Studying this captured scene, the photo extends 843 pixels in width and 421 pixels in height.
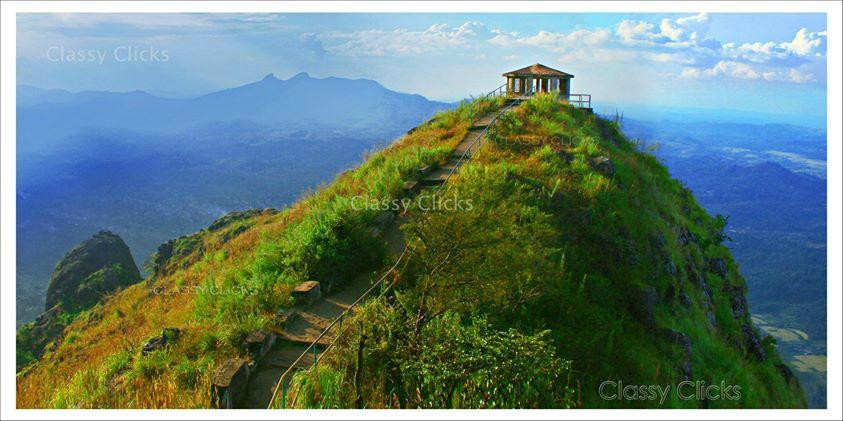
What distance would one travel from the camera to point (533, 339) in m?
8.62

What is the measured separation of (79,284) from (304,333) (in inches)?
1394

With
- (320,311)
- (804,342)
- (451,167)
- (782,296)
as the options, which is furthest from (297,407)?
(782,296)

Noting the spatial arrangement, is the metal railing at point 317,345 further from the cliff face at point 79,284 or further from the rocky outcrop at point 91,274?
the rocky outcrop at point 91,274

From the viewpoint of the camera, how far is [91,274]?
39812 millimetres

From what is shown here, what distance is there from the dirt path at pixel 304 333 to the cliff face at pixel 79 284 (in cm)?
2180

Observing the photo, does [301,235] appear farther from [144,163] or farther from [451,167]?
[144,163]

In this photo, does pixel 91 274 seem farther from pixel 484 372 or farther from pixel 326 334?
pixel 484 372

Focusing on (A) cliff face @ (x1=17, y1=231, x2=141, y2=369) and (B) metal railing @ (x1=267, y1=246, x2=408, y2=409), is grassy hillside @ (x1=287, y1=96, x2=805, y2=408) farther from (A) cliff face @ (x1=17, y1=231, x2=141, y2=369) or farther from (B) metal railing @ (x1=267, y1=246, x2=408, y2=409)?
(A) cliff face @ (x1=17, y1=231, x2=141, y2=369)

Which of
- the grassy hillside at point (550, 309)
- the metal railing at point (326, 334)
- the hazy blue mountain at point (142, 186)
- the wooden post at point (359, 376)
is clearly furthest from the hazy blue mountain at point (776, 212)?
the hazy blue mountain at point (142, 186)

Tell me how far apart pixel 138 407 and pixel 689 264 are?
50.3 ft

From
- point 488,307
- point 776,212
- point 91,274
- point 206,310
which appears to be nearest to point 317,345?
point 488,307

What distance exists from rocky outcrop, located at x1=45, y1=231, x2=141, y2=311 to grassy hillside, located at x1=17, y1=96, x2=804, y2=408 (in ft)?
56.7

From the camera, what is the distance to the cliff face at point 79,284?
98.2 feet

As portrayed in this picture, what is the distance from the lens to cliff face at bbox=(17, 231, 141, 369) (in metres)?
29.9
